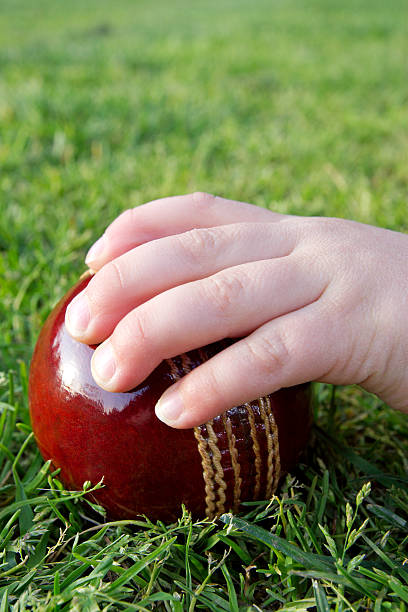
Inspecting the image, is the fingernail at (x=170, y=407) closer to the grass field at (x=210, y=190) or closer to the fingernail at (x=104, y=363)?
the fingernail at (x=104, y=363)

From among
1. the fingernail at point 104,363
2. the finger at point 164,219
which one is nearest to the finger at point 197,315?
the fingernail at point 104,363

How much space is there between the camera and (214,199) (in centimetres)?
196

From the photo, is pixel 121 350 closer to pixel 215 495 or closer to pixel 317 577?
pixel 215 495

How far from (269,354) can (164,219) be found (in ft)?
1.88

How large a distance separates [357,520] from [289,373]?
51 cm

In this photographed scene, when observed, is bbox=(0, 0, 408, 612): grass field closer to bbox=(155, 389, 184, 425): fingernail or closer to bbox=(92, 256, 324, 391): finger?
bbox=(155, 389, 184, 425): fingernail

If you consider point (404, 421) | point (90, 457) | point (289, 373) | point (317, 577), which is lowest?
point (404, 421)

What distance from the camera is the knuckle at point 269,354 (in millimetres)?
1510

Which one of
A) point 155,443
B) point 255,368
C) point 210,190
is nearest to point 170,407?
point 155,443

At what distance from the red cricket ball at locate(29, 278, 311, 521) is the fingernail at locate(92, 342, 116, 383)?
49 millimetres

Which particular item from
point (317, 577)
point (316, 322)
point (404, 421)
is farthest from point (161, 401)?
point (404, 421)

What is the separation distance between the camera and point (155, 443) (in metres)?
1.55

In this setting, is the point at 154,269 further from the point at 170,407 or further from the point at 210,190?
the point at 210,190

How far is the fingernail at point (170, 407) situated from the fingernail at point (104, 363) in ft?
0.45
